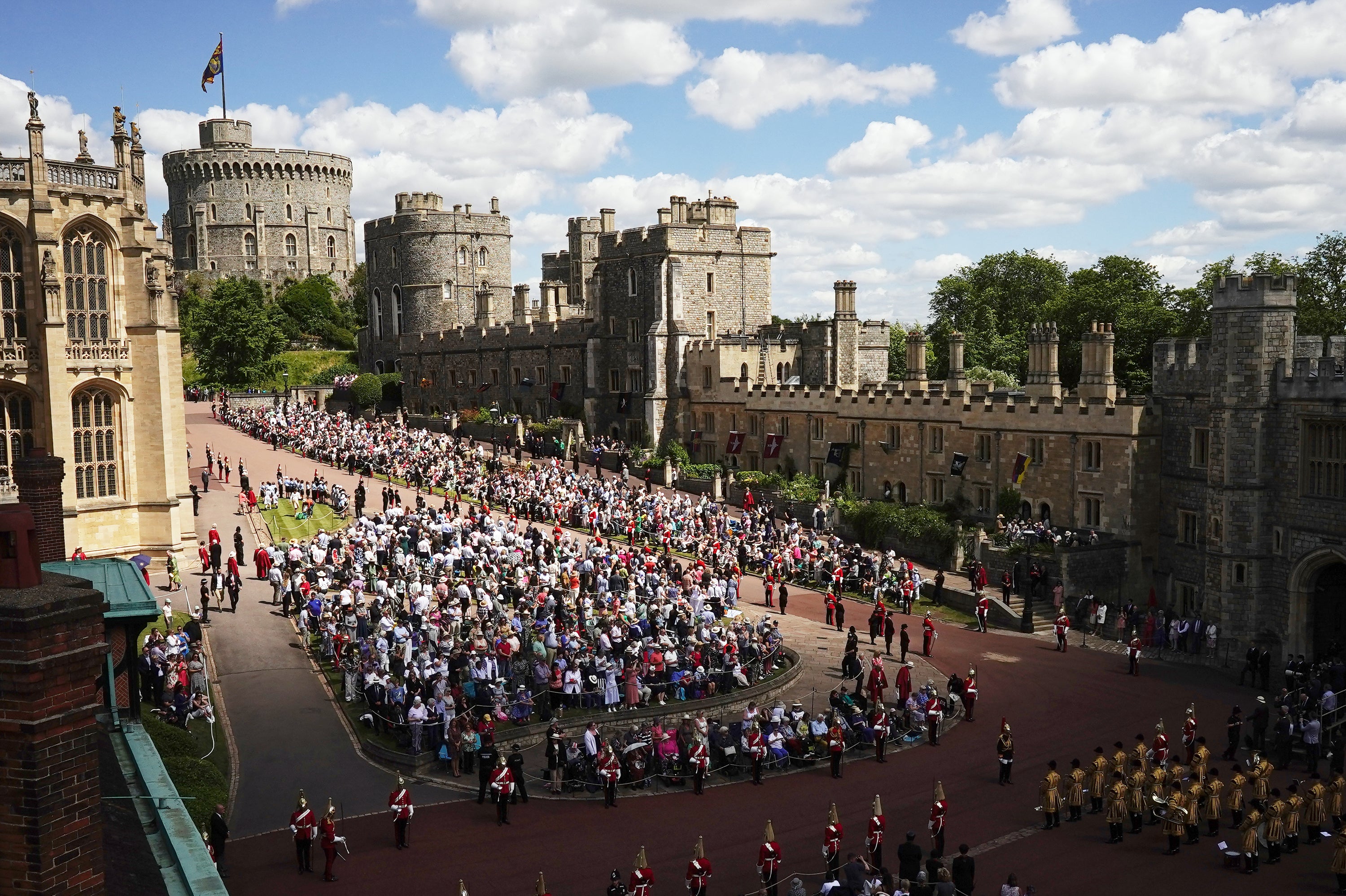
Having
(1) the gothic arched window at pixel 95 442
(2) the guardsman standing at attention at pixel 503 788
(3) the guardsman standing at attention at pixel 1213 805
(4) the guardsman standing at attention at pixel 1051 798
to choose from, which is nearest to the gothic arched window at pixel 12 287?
(1) the gothic arched window at pixel 95 442

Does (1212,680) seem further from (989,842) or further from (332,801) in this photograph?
(332,801)

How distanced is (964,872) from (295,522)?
3295 cm

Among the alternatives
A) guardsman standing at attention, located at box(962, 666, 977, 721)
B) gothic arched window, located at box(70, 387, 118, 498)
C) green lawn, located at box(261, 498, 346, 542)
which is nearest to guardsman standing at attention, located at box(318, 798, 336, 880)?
guardsman standing at attention, located at box(962, 666, 977, 721)

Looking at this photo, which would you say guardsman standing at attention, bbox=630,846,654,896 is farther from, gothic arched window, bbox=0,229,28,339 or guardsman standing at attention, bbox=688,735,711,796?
gothic arched window, bbox=0,229,28,339

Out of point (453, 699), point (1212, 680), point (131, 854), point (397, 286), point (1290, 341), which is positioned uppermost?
point (397, 286)

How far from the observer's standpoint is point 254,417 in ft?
221

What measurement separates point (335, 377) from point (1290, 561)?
229ft

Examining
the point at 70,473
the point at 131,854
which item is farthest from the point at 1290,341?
the point at 70,473

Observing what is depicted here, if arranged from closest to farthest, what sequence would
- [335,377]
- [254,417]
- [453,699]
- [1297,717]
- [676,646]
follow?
[453,699]
[1297,717]
[676,646]
[254,417]
[335,377]

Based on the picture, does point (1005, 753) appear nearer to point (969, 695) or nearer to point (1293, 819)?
point (969, 695)

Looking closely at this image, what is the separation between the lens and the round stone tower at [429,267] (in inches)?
3435

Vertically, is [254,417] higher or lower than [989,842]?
higher

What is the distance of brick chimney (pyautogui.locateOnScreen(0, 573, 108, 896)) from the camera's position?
27.5 feet

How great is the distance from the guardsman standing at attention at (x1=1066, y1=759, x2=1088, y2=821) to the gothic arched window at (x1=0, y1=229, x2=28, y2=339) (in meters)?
31.1
